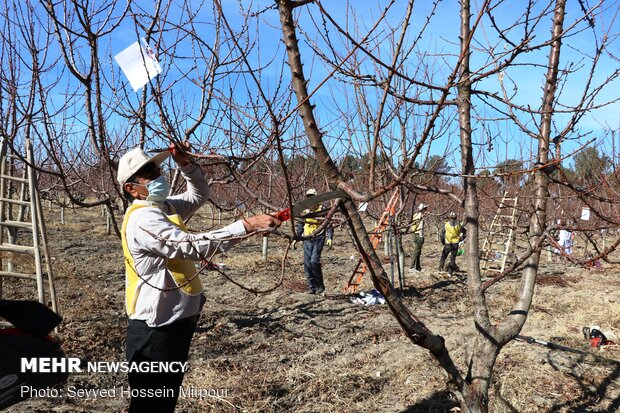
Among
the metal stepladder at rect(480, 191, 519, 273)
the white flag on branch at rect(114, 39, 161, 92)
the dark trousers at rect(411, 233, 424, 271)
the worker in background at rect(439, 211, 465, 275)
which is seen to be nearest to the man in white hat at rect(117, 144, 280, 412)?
the white flag on branch at rect(114, 39, 161, 92)

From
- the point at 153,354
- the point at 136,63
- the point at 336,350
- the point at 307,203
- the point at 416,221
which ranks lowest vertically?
the point at 336,350

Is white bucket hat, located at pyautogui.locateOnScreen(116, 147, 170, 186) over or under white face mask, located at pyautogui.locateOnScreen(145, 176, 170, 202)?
over

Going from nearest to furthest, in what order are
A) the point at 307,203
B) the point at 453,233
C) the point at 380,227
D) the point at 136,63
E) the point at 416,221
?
the point at 307,203 → the point at 136,63 → the point at 416,221 → the point at 380,227 → the point at 453,233

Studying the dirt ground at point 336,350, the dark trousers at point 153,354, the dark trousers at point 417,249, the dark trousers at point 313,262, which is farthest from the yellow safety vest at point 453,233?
the dark trousers at point 153,354

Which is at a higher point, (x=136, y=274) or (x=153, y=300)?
(x=136, y=274)

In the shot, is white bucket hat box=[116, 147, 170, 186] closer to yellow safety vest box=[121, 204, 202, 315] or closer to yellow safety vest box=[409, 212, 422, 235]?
yellow safety vest box=[121, 204, 202, 315]

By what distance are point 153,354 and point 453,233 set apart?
8.47 metres

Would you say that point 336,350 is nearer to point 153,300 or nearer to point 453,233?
point 153,300

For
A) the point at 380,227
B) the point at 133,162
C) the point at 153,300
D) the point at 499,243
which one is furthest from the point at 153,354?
the point at 499,243

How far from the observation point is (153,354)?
2230mm

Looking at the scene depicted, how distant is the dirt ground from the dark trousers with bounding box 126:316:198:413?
1.22 m

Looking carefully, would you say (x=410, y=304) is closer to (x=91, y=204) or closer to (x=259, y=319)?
(x=259, y=319)

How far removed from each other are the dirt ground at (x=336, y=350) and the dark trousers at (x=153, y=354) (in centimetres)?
122

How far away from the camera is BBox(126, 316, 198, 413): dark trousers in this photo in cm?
221
